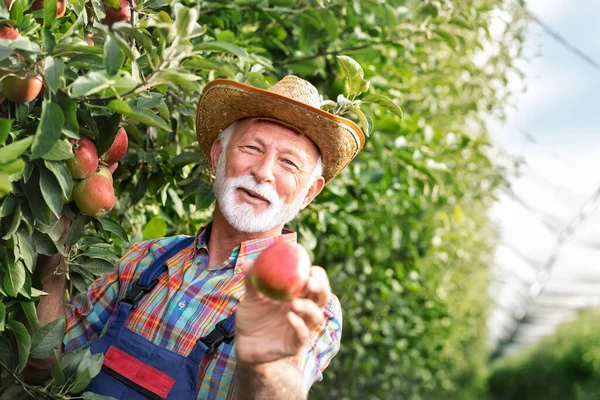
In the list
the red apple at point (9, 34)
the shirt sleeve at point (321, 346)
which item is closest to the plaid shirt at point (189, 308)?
the shirt sleeve at point (321, 346)

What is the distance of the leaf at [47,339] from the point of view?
5.28ft

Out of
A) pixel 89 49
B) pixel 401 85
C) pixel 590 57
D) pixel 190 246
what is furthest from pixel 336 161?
pixel 590 57

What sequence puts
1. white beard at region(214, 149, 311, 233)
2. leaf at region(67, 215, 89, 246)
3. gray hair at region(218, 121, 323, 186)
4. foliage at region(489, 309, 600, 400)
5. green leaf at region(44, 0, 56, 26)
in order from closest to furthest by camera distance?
green leaf at region(44, 0, 56, 26) → leaf at region(67, 215, 89, 246) → white beard at region(214, 149, 311, 233) → gray hair at region(218, 121, 323, 186) → foliage at region(489, 309, 600, 400)

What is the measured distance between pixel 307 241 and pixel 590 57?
6245 millimetres

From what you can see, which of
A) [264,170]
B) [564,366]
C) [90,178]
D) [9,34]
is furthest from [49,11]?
[564,366]

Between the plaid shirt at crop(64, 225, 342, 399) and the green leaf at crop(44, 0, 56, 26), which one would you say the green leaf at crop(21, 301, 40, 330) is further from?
the green leaf at crop(44, 0, 56, 26)

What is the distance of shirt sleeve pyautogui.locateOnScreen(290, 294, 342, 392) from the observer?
1481 mm

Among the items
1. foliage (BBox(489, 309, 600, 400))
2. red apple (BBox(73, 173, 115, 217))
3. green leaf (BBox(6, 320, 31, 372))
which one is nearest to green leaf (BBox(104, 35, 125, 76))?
red apple (BBox(73, 173, 115, 217))

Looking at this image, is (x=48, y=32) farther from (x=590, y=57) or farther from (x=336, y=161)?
(x=590, y=57)

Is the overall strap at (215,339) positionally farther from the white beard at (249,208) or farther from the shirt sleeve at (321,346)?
the white beard at (249,208)

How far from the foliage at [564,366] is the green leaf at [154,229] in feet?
38.8

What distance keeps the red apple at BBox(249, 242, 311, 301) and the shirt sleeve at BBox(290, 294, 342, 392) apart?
263mm

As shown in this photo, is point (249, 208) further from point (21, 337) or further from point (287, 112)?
point (21, 337)

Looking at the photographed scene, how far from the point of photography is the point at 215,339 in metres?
1.54
